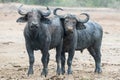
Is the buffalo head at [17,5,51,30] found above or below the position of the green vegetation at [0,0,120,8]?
above

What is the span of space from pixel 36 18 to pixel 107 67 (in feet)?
15.5

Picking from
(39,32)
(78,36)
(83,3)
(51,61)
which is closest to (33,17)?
(39,32)

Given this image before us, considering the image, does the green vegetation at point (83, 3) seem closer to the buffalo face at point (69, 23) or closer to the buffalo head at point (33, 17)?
the buffalo face at point (69, 23)

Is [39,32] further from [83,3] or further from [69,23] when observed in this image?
[83,3]

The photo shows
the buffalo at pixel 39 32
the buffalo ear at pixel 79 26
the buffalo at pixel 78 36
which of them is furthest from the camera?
the buffalo ear at pixel 79 26

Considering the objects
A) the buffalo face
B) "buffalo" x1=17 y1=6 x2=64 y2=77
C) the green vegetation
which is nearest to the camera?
"buffalo" x1=17 y1=6 x2=64 y2=77

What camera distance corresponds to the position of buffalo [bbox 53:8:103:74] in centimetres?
1398

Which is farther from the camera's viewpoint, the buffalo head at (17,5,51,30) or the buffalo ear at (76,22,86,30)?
the buffalo ear at (76,22,86,30)

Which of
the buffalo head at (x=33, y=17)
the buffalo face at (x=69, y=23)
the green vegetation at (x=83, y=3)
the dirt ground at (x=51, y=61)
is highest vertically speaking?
the buffalo head at (x=33, y=17)

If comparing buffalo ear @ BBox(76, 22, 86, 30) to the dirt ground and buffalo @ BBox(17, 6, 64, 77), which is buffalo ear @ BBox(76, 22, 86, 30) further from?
the dirt ground

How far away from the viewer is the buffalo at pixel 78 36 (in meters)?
14.0

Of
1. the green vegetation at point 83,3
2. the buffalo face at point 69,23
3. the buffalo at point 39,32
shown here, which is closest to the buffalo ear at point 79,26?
the buffalo face at point 69,23

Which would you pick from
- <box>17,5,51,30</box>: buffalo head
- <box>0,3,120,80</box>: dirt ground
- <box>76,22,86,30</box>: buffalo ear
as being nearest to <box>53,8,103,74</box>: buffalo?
<box>76,22,86,30</box>: buffalo ear

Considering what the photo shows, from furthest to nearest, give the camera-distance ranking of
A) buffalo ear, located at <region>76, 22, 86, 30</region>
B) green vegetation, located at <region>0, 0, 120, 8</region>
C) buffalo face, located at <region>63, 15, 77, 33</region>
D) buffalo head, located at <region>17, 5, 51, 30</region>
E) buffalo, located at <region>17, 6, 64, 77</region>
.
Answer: green vegetation, located at <region>0, 0, 120, 8</region>, buffalo ear, located at <region>76, 22, 86, 30</region>, buffalo face, located at <region>63, 15, 77, 33</region>, buffalo, located at <region>17, 6, 64, 77</region>, buffalo head, located at <region>17, 5, 51, 30</region>
